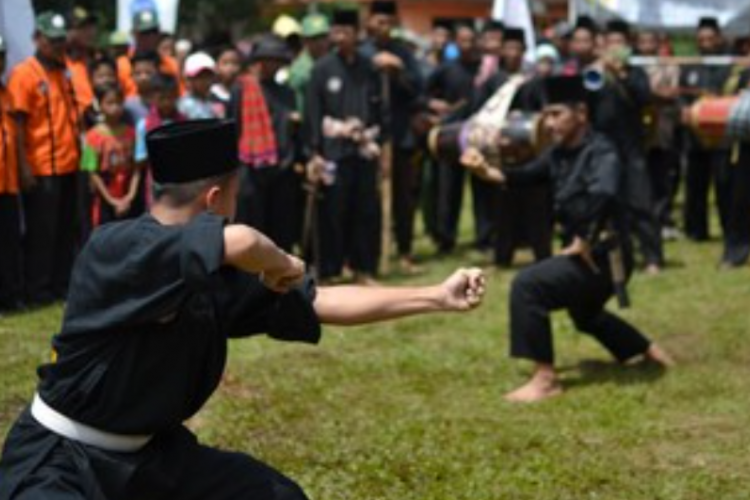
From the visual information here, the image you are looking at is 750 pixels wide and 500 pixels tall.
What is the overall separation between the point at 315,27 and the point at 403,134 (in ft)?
4.01

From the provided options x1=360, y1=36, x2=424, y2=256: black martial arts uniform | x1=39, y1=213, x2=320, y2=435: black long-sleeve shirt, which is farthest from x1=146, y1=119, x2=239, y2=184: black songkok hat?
x1=360, y1=36, x2=424, y2=256: black martial arts uniform

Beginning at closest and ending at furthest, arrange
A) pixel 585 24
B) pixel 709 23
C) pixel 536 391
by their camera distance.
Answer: pixel 536 391
pixel 585 24
pixel 709 23

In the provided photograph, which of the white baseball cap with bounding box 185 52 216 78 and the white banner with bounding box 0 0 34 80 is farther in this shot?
the white baseball cap with bounding box 185 52 216 78

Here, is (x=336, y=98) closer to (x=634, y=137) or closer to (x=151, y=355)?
(x=634, y=137)

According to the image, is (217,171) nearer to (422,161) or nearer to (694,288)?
(694,288)

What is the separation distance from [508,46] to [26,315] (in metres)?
5.53

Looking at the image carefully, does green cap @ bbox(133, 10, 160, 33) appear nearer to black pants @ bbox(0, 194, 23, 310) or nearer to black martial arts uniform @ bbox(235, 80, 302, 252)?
black martial arts uniform @ bbox(235, 80, 302, 252)

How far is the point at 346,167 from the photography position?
1091 cm

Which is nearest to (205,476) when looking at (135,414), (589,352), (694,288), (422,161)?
(135,414)

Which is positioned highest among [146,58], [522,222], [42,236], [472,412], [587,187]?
[146,58]

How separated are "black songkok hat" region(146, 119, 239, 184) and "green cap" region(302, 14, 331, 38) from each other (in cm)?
789

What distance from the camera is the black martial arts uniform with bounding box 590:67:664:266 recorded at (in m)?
11.4

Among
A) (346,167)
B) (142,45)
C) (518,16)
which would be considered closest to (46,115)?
(142,45)

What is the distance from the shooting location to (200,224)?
3.50 meters
